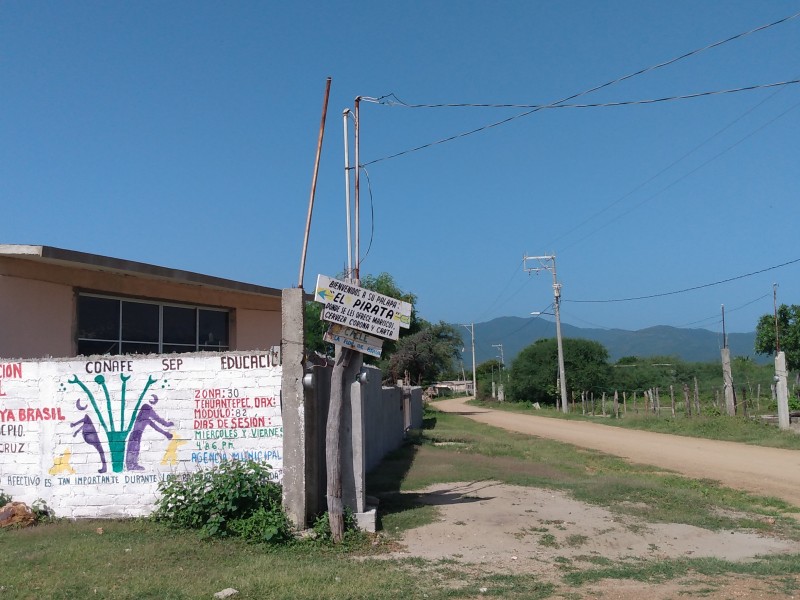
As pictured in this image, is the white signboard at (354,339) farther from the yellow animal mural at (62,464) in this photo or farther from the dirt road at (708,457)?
Answer: the dirt road at (708,457)

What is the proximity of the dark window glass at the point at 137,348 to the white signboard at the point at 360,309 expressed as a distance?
558cm

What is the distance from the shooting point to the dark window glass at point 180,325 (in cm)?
1412

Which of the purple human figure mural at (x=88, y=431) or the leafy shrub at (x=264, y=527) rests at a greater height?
the purple human figure mural at (x=88, y=431)

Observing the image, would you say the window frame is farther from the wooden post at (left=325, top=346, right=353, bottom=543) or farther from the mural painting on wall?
the wooden post at (left=325, top=346, right=353, bottom=543)

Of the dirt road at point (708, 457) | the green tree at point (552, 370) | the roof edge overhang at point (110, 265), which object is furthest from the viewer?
the green tree at point (552, 370)

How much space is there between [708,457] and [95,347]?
50.7ft

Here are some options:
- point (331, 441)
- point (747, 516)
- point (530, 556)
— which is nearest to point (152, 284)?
point (331, 441)

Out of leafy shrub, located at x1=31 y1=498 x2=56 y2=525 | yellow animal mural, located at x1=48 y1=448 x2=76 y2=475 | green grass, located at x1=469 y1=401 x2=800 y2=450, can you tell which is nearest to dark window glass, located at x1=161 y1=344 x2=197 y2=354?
yellow animal mural, located at x1=48 y1=448 x2=76 y2=475

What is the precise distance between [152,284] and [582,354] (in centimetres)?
5380

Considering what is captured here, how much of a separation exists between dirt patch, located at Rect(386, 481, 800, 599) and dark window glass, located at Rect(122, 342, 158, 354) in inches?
232

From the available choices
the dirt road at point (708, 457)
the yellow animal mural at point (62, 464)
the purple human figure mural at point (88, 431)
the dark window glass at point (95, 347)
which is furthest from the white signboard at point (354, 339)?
the dirt road at point (708, 457)

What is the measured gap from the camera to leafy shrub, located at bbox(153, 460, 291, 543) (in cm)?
820

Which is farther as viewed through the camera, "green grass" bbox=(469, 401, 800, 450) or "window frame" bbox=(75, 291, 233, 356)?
"green grass" bbox=(469, 401, 800, 450)

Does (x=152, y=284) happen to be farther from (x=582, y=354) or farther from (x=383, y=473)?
(x=582, y=354)
